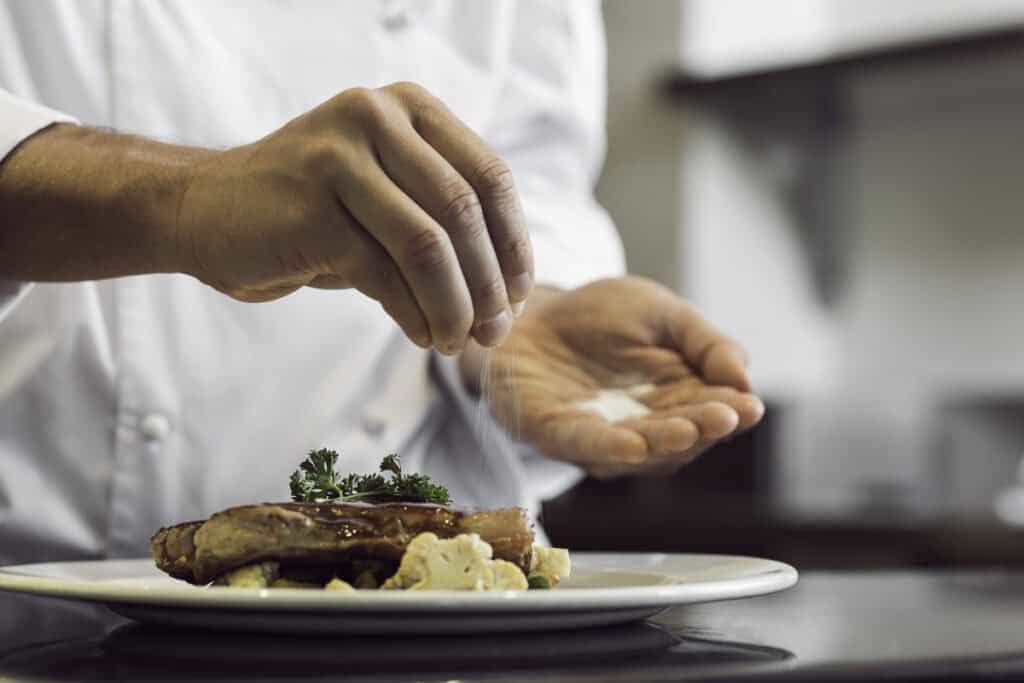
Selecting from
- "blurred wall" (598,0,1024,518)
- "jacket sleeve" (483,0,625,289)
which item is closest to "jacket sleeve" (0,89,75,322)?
"jacket sleeve" (483,0,625,289)

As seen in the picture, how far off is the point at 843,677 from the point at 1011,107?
3.84 metres

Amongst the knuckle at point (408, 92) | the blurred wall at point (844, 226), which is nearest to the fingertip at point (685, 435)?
the knuckle at point (408, 92)

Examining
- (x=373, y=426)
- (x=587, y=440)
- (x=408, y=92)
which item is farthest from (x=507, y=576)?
(x=373, y=426)

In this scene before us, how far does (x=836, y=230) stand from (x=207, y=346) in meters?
3.45

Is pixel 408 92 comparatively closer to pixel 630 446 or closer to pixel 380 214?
pixel 380 214

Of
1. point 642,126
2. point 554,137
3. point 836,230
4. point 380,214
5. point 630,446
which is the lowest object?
point 630,446

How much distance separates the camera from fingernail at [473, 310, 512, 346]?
2.32ft

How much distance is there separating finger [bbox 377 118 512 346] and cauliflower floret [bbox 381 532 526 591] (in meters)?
0.13

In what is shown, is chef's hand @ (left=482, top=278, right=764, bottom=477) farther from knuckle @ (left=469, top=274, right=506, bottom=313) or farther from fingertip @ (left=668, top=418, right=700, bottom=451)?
knuckle @ (left=469, top=274, right=506, bottom=313)

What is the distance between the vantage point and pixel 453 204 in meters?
0.65

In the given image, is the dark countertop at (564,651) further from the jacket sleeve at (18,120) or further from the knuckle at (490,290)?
the jacket sleeve at (18,120)

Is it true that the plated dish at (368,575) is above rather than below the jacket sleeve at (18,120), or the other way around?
below

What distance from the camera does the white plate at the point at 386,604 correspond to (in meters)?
0.54

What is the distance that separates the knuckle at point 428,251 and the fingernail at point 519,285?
6cm
